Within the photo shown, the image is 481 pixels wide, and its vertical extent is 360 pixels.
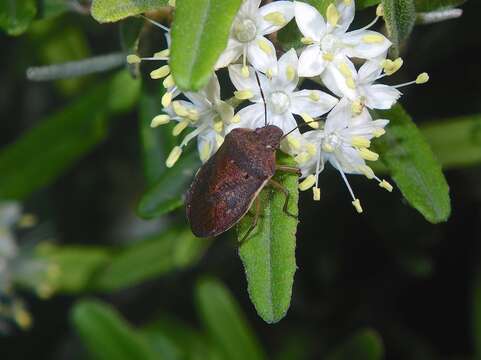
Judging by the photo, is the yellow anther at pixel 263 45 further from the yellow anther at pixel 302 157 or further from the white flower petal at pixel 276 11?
the yellow anther at pixel 302 157

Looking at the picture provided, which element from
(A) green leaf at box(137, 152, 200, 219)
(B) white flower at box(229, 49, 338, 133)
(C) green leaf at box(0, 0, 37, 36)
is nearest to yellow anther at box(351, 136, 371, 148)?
(B) white flower at box(229, 49, 338, 133)

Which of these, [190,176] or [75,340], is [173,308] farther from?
[190,176]

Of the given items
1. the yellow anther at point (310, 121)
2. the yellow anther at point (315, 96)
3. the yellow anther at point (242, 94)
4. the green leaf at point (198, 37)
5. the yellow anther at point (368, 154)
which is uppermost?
the green leaf at point (198, 37)

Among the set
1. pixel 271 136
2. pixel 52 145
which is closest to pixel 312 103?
pixel 271 136

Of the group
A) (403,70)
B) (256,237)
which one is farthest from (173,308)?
(256,237)

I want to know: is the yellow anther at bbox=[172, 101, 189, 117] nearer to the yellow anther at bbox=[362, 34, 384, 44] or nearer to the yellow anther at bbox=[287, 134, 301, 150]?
the yellow anther at bbox=[287, 134, 301, 150]

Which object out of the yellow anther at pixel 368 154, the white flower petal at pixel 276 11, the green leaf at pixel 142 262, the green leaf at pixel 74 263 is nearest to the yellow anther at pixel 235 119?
the white flower petal at pixel 276 11
